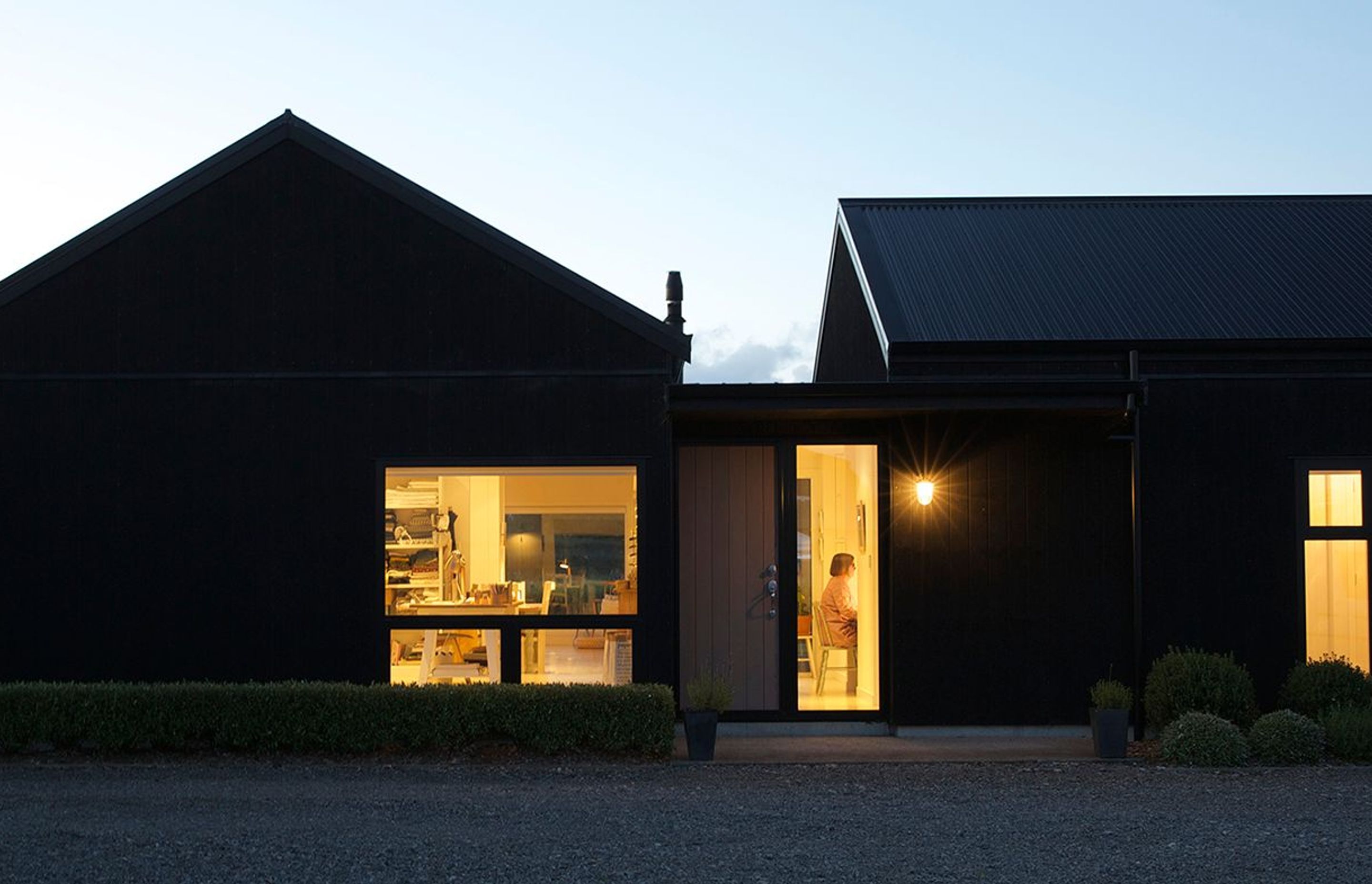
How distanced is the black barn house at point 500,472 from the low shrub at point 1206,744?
1.06m

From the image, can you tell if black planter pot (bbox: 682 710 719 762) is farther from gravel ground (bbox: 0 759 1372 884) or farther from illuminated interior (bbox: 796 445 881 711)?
illuminated interior (bbox: 796 445 881 711)

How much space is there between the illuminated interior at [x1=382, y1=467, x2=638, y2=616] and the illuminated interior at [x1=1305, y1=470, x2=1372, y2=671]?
17.7 ft

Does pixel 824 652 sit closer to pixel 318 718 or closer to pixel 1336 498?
pixel 318 718

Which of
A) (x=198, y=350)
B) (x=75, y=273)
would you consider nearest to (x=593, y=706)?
(x=198, y=350)

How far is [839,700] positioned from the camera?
11.8 m

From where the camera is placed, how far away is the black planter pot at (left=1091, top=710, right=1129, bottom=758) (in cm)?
1040

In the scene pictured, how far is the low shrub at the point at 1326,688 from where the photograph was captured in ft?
Answer: 35.5

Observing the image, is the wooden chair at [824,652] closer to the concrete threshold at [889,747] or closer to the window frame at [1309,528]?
the concrete threshold at [889,747]

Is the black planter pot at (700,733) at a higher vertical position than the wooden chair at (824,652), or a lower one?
lower

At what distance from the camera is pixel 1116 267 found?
13422 mm

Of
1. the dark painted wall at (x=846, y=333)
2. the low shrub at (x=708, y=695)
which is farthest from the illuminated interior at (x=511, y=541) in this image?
the dark painted wall at (x=846, y=333)

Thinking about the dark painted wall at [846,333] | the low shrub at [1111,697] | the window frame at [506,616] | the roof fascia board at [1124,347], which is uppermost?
the dark painted wall at [846,333]

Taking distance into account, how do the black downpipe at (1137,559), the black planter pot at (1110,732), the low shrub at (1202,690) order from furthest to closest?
the black downpipe at (1137,559), the low shrub at (1202,690), the black planter pot at (1110,732)

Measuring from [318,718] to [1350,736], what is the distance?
23.8 ft
